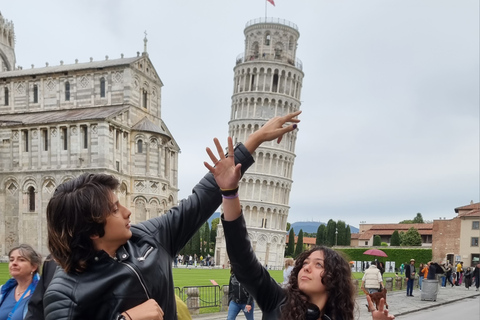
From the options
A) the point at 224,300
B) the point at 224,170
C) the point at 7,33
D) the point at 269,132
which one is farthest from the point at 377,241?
the point at 224,170

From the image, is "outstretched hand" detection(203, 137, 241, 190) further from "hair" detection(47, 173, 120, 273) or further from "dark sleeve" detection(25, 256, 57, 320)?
"dark sleeve" detection(25, 256, 57, 320)

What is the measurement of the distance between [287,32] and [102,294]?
63528 mm

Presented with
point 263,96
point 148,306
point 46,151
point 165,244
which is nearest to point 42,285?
point 165,244

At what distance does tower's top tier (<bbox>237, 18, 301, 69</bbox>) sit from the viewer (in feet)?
205

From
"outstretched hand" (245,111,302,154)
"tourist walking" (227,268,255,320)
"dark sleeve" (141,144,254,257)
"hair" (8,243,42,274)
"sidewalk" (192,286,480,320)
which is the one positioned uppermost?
"outstretched hand" (245,111,302,154)

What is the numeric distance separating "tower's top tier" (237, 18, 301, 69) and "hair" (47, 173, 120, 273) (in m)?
61.7

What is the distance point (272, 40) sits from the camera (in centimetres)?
6250

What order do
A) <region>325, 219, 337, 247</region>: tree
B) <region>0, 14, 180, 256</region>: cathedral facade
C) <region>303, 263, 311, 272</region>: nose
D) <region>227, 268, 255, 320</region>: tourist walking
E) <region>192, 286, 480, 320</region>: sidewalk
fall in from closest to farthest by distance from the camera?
1. <region>303, 263, 311, 272</region>: nose
2. <region>227, 268, 255, 320</region>: tourist walking
3. <region>192, 286, 480, 320</region>: sidewalk
4. <region>0, 14, 180, 256</region>: cathedral facade
5. <region>325, 219, 337, 247</region>: tree

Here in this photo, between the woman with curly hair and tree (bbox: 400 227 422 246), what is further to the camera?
tree (bbox: 400 227 422 246)

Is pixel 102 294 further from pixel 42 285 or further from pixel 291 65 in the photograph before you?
pixel 291 65

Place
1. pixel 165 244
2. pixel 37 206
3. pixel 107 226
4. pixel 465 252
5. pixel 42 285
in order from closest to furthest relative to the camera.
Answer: pixel 107 226
pixel 165 244
pixel 42 285
pixel 37 206
pixel 465 252

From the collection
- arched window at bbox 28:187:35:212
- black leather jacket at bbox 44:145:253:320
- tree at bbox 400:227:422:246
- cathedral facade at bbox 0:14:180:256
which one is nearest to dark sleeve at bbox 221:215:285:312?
black leather jacket at bbox 44:145:253:320

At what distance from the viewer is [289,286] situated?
283 centimetres

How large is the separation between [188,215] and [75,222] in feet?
2.40
